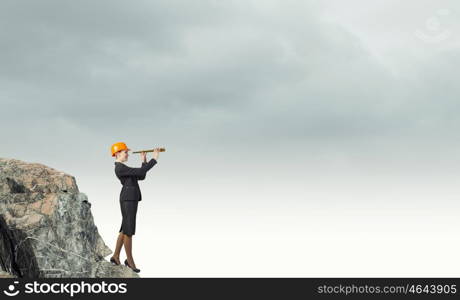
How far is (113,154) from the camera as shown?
17.9 m

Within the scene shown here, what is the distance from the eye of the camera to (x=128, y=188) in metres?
17.7

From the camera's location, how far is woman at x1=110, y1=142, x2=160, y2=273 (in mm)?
17516

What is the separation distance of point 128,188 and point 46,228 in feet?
9.37

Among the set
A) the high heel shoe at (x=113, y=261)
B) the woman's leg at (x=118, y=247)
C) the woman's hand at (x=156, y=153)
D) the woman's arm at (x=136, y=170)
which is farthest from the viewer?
the high heel shoe at (x=113, y=261)

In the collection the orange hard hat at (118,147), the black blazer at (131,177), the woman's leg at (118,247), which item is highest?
the orange hard hat at (118,147)

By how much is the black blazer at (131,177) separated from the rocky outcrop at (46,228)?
1981 millimetres

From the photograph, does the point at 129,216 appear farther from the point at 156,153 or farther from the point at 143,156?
the point at 156,153

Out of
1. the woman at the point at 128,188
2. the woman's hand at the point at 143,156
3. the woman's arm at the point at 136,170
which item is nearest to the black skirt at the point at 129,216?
the woman at the point at 128,188

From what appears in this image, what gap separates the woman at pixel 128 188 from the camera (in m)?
17.5

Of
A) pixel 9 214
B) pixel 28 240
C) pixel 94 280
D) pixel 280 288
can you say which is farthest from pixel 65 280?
pixel 280 288

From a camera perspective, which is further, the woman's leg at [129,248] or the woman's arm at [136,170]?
the woman's leg at [129,248]

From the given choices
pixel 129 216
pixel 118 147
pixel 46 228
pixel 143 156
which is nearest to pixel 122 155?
pixel 118 147

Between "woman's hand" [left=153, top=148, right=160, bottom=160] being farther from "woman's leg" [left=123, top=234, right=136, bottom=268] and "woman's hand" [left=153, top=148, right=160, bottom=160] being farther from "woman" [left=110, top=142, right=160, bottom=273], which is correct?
"woman's leg" [left=123, top=234, right=136, bottom=268]

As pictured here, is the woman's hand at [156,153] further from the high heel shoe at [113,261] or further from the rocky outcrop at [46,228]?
the high heel shoe at [113,261]
